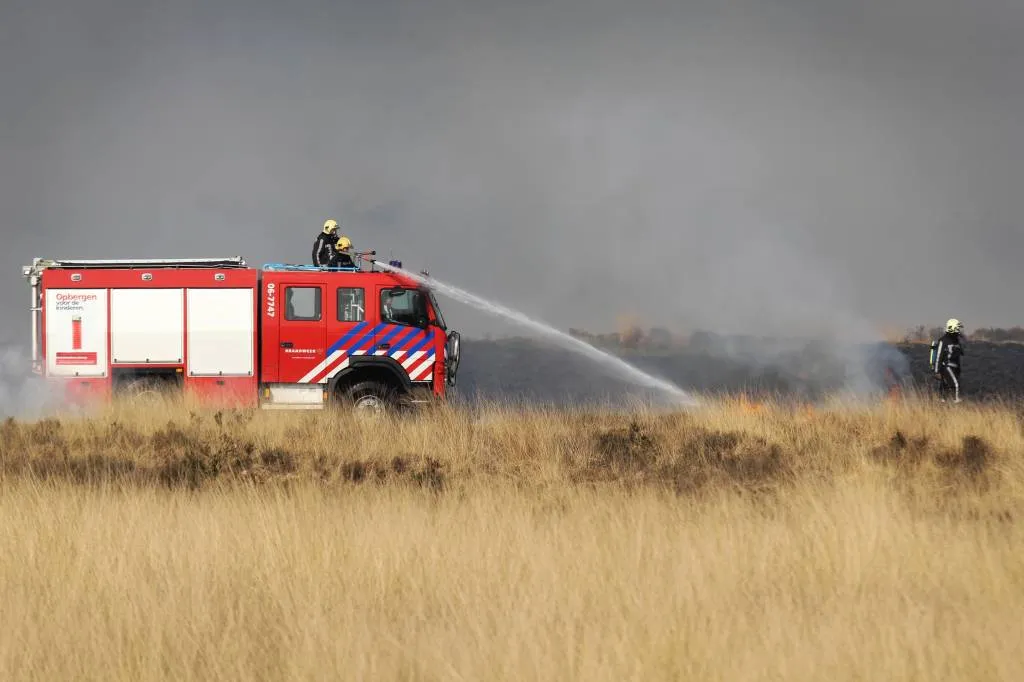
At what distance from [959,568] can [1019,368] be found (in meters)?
56.3

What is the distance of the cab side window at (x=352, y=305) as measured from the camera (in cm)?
1761

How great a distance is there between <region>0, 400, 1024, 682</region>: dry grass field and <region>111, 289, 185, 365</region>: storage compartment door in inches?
207

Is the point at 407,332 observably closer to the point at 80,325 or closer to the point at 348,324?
the point at 348,324

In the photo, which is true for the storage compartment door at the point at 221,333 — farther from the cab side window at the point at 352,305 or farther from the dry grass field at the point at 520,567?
the dry grass field at the point at 520,567

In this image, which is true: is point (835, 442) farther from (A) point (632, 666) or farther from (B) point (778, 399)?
(A) point (632, 666)

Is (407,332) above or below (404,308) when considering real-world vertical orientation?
below

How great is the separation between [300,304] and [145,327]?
287 cm

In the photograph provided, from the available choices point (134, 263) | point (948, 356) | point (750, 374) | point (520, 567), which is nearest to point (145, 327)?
point (134, 263)

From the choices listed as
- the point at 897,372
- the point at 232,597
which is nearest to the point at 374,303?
the point at 232,597

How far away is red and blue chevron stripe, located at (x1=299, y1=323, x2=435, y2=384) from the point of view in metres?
17.5

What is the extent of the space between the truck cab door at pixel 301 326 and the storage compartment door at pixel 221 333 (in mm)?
616

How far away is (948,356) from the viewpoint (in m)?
23.1

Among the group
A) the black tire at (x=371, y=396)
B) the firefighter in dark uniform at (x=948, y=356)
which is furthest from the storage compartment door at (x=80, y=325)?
the firefighter in dark uniform at (x=948, y=356)

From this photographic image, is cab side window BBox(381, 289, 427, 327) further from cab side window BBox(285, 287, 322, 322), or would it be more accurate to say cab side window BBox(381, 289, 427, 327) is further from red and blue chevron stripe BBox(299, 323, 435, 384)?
cab side window BBox(285, 287, 322, 322)
